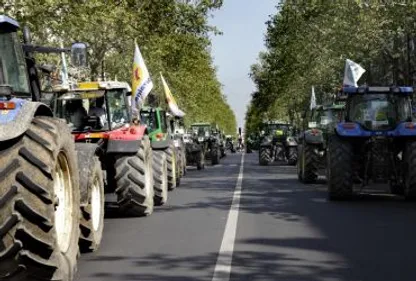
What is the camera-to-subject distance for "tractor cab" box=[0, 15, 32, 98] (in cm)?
650

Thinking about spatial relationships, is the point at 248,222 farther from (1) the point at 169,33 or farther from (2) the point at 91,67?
(1) the point at 169,33

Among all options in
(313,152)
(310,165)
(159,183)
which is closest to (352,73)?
(313,152)

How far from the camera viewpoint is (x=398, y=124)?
14133 mm

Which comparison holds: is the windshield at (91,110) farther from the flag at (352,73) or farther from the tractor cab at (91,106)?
the flag at (352,73)

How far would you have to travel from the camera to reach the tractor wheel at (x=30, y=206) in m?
5.27

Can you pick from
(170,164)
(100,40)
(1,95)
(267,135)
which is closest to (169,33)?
(100,40)

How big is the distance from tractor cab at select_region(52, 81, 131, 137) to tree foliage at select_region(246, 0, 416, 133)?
11477mm

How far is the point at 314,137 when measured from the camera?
63.2 feet

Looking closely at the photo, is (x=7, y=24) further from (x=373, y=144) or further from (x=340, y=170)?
(x=373, y=144)

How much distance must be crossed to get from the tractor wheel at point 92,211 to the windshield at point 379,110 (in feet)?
24.3

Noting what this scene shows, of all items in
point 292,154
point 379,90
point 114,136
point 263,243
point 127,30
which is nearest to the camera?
point 263,243

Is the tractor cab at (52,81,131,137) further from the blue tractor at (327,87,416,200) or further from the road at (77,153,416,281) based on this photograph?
the blue tractor at (327,87,416,200)

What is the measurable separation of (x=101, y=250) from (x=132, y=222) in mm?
2495

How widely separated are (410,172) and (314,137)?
589 cm
